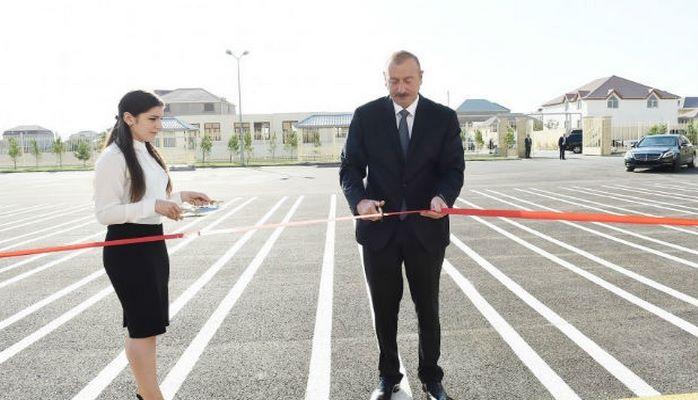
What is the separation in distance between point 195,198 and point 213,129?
59498mm

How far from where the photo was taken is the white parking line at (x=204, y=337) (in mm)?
3468

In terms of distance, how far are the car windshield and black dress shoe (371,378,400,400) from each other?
72.8 ft

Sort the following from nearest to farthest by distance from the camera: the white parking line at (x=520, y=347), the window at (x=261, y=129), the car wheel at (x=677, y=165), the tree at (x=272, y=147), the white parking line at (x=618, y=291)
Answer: the white parking line at (x=520, y=347), the white parking line at (x=618, y=291), the car wheel at (x=677, y=165), the tree at (x=272, y=147), the window at (x=261, y=129)

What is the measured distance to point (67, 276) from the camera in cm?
639

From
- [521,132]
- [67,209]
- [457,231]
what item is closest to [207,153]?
[521,132]

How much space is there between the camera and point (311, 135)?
1913 inches

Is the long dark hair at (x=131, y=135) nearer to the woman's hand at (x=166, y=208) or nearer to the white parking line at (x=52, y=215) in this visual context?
the woman's hand at (x=166, y=208)

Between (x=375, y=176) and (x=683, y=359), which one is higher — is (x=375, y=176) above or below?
above

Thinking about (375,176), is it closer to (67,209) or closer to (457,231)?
(457,231)

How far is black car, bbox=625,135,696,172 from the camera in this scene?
20.6 metres

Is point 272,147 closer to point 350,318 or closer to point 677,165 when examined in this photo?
point 677,165

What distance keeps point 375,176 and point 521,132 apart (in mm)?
40242

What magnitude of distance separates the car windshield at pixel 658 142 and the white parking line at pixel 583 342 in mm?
19043

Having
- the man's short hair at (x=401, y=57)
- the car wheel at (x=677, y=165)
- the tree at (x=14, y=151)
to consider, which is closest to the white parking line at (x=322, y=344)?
the man's short hair at (x=401, y=57)
